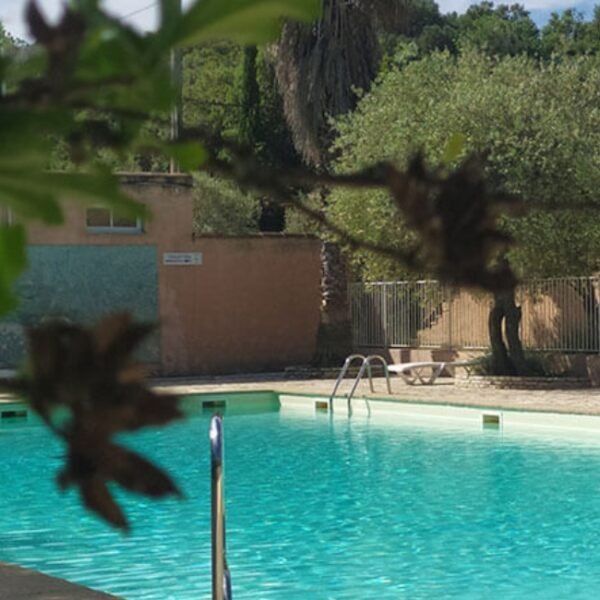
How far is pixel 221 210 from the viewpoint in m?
32.4

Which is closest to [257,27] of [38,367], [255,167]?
[255,167]

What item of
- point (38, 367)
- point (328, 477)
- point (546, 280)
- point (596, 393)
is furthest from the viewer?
point (546, 280)

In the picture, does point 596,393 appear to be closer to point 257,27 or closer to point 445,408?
point 445,408

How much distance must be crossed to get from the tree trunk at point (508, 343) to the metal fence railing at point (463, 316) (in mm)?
351

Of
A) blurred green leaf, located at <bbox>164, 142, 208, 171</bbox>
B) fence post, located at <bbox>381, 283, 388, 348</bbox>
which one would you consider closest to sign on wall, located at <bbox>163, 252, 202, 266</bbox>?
fence post, located at <bbox>381, 283, 388, 348</bbox>

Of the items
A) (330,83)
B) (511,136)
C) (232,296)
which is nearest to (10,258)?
(511,136)

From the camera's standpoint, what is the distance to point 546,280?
22719 millimetres

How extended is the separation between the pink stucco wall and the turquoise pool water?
854cm

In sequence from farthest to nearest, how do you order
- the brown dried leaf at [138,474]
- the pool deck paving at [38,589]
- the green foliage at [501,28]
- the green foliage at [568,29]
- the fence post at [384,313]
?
the green foliage at [501,28] < the green foliage at [568,29] < the fence post at [384,313] < the pool deck paving at [38,589] < the brown dried leaf at [138,474]

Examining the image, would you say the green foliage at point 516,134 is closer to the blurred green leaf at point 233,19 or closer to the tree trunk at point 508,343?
the tree trunk at point 508,343

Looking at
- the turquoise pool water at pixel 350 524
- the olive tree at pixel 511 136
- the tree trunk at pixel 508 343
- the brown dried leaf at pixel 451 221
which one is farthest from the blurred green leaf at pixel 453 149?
the tree trunk at pixel 508 343

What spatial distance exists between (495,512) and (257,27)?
10799mm

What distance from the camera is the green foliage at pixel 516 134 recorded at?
19.7 meters

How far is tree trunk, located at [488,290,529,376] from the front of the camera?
21.9 meters
